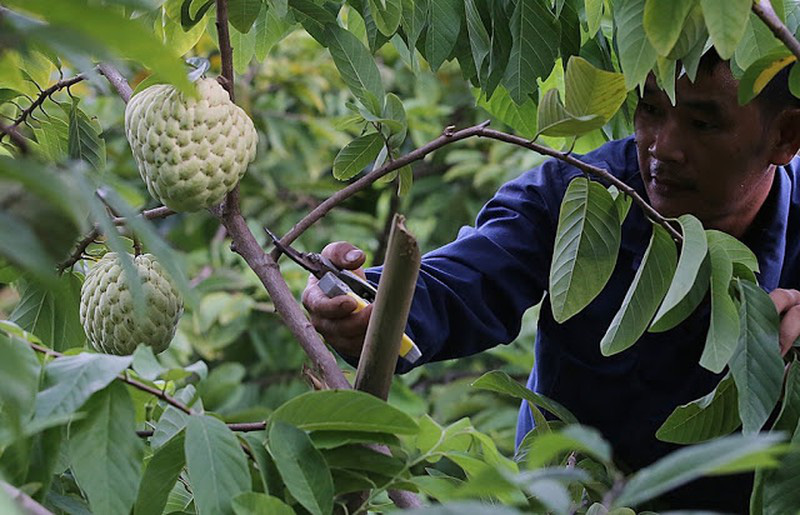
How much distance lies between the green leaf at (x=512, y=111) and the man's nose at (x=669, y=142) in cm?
16

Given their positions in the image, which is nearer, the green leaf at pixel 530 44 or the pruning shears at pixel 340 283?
the pruning shears at pixel 340 283

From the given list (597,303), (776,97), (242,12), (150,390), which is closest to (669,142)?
(776,97)

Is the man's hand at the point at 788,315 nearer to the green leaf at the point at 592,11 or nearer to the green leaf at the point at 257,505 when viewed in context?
the green leaf at the point at 592,11

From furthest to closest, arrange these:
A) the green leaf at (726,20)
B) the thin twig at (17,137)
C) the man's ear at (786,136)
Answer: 1. the man's ear at (786,136)
2. the green leaf at (726,20)
3. the thin twig at (17,137)

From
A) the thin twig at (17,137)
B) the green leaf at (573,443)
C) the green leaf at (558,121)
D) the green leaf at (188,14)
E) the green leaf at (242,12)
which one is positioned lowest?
the green leaf at (573,443)

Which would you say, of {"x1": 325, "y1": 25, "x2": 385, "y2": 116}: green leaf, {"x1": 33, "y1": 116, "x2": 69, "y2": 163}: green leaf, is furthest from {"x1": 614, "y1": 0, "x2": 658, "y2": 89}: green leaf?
{"x1": 33, "y1": 116, "x2": 69, "y2": 163}: green leaf

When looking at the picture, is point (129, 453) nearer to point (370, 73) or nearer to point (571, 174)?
point (370, 73)

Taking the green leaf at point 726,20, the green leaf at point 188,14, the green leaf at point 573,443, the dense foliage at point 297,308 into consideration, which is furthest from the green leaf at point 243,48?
the green leaf at point 573,443

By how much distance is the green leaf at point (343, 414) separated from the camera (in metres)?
0.75

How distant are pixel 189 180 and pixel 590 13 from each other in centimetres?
46

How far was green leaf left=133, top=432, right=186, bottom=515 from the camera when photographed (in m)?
0.78

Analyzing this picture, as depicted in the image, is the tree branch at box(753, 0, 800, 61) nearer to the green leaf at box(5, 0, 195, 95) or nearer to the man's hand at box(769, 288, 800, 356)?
the man's hand at box(769, 288, 800, 356)

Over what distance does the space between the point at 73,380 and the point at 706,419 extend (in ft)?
1.84

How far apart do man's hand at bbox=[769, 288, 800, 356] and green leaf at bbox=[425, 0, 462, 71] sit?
39 cm
